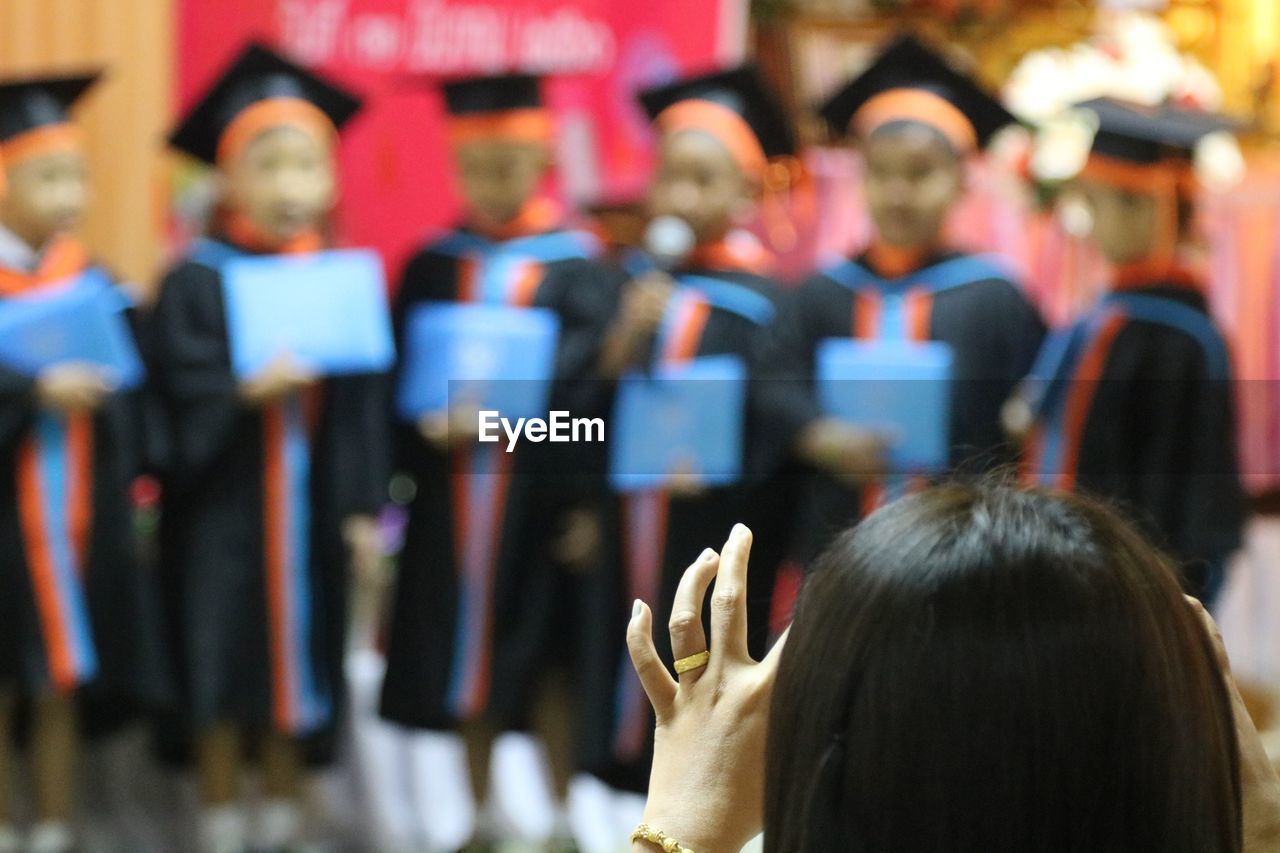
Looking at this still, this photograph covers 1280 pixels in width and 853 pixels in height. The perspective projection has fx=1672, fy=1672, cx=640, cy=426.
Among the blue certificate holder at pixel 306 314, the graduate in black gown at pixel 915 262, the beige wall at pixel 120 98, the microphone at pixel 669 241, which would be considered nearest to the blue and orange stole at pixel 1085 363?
the graduate in black gown at pixel 915 262

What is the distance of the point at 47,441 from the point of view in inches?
138

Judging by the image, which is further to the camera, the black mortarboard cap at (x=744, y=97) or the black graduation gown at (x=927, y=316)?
the black mortarboard cap at (x=744, y=97)

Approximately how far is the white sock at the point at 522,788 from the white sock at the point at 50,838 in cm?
91

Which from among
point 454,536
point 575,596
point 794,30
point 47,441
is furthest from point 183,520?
point 794,30

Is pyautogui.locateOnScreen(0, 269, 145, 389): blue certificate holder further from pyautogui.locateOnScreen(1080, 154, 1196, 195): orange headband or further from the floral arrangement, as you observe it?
the floral arrangement

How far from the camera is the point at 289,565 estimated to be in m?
3.61

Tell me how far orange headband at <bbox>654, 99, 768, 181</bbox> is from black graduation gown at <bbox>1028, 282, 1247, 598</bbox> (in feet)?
2.54

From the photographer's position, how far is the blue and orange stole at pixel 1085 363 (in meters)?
3.29

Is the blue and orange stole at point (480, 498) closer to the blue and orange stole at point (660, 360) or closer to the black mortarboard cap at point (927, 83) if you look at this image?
the blue and orange stole at point (660, 360)

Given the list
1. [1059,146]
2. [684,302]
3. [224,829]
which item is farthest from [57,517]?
[1059,146]

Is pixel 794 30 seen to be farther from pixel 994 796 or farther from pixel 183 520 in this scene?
pixel 994 796

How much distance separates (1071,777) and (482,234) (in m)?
3.04

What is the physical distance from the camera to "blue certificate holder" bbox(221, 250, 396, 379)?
3.54 metres

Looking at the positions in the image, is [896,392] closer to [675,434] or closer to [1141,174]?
[1141,174]
